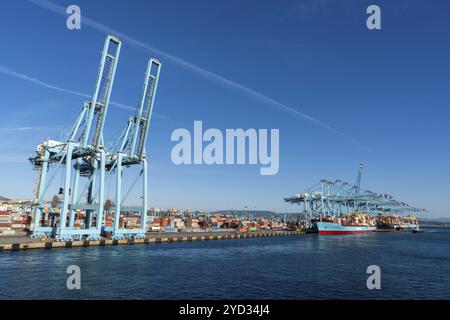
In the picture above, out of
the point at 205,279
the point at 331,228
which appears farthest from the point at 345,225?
the point at 205,279

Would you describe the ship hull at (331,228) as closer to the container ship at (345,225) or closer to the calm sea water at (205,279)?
the container ship at (345,225)

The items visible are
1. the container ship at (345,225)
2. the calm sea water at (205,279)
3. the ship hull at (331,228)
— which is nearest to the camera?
the calm sea water at (205,279)

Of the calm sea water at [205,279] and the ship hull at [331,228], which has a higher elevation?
the ship hull at [331,228]

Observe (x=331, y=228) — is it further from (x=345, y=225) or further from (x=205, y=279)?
(x=205, y=279)

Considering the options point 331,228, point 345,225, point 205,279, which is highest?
point 345,225

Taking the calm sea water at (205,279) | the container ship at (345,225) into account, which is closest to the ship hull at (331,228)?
the container ship at (345,225)

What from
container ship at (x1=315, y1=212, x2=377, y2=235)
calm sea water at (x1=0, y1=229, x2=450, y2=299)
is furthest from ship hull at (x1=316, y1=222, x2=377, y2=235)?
calm sea water at (x1=0, y1=229, x2=450, y2=299)
